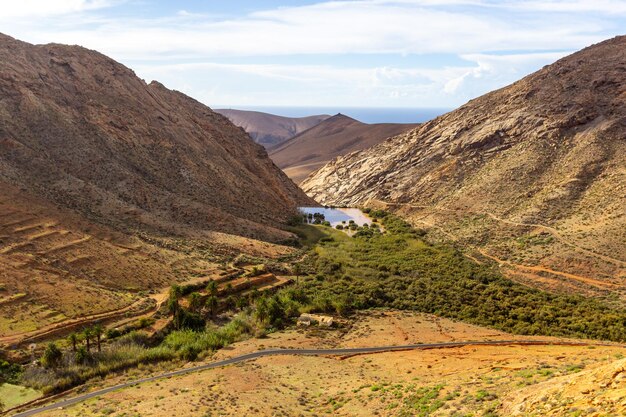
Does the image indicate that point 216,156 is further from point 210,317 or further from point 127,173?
point 210,317

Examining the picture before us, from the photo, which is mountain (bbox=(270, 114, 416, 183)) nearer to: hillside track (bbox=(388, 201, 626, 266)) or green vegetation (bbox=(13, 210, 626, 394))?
hillside track (bbox=(388, 201, 626, 266))

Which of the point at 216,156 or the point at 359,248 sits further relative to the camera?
the point at 216,156

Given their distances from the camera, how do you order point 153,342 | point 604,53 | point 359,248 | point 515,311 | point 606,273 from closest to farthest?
point 153,342 → point 515,311 → point 606,273 → point 359,248 → point 604,53

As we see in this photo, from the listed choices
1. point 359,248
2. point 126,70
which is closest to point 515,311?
point 359,248

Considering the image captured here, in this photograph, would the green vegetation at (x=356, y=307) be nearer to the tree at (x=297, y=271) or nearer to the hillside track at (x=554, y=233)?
the tree at (x=297, y=271)

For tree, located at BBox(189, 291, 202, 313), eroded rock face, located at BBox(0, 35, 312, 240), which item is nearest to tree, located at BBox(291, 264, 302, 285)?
eroded rock face, located at BBox(0, 35, 312, 240)

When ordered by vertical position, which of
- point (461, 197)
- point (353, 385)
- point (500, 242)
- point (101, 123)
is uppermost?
point (101, 123)
